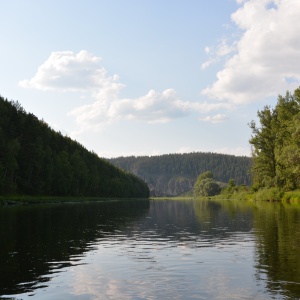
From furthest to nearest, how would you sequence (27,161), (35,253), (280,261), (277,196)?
(27,161) → (277,196) → (35,253) → (280,261)

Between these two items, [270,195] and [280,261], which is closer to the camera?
[280,261]

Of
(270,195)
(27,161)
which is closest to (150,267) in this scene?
(270,195)

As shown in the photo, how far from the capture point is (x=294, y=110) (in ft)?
347

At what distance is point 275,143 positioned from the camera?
110m

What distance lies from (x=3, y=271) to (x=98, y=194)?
7229 inches

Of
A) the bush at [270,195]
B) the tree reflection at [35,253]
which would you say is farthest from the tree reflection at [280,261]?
the bush at [270,195]

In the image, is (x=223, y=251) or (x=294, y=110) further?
(x=294, y=110)

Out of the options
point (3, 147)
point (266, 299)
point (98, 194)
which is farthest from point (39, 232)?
point (98, 194)

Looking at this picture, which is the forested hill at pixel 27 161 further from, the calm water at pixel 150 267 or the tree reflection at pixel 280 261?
the tree reflection at pixel 280 261

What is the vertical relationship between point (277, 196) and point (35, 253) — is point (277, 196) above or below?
below

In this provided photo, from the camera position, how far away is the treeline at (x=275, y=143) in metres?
101

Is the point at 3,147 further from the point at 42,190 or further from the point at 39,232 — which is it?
the point at 39,232

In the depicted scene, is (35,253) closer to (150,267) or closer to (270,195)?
(150,267)

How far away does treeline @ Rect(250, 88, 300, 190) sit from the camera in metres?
101
